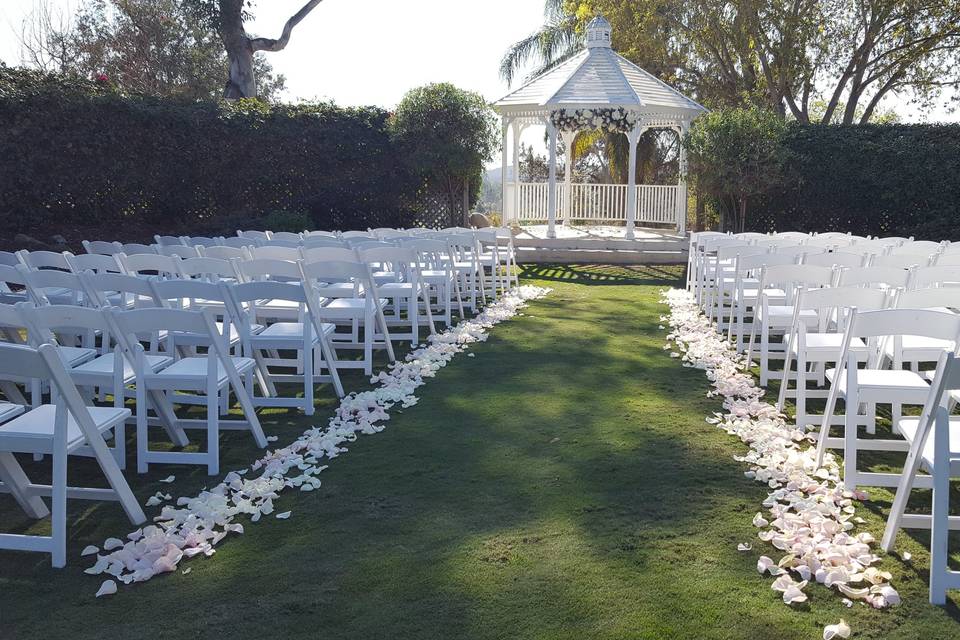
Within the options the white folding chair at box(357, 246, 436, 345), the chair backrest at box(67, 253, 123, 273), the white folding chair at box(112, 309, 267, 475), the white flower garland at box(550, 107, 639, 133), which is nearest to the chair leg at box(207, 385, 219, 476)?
the white folding chair at box(112, 309, 267, 475)

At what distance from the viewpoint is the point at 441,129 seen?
1614 cm

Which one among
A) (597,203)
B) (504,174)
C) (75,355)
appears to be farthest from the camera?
(597,203)

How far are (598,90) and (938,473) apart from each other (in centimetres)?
1511

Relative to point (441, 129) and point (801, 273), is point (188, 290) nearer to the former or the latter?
point (801, 273)

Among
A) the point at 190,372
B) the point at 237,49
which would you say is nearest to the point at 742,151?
the point at 237,49

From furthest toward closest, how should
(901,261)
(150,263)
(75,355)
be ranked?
(901,261) → (150,263) → (75,355)

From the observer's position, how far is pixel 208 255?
22.1ft

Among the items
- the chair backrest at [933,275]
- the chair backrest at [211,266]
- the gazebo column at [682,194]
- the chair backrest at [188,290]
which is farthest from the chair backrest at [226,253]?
the gazebo column at [682,194]

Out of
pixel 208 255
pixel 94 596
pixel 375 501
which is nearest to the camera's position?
pixel 94 596

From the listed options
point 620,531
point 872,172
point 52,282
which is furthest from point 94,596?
point 872,172

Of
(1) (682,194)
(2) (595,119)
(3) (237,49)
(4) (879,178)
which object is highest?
(3) (237,49)

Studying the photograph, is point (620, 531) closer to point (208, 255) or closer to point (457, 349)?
point (457, 349)

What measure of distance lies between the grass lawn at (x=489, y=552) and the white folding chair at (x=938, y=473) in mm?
114

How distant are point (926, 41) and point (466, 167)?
11.5 metres
